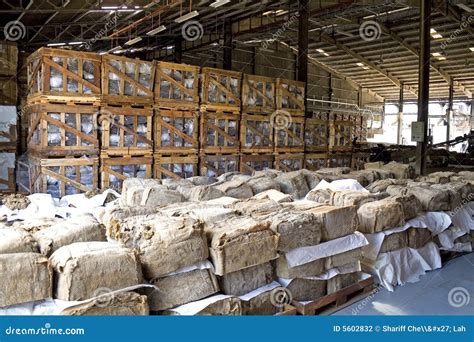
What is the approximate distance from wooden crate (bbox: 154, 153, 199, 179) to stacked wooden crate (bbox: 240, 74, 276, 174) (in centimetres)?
172

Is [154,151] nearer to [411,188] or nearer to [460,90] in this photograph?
[411,188]

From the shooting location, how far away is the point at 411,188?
8.14 m

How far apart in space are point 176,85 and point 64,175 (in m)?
3.71

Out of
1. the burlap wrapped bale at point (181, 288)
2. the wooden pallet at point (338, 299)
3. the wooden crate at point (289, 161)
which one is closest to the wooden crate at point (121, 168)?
the wooden crate at point (289, 161)

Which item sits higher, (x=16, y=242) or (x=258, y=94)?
(x=258, y=94)

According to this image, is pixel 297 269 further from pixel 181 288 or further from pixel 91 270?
pixel 91 270

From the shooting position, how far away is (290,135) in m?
14.0

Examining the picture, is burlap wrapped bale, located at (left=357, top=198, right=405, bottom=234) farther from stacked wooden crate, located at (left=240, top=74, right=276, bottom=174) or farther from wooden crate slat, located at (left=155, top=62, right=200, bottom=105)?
stacked wooden crate, located at (left=240, top=74, right=276, bottom=174)

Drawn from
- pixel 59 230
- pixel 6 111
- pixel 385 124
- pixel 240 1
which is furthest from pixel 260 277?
pixel 385 124

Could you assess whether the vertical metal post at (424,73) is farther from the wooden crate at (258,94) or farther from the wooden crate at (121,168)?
the wooden crate at (121,168)

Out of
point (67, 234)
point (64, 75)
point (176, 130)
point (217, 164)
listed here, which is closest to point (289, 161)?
point (217, 164)

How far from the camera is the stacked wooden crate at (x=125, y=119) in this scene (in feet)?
33.2

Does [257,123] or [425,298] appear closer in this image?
[425,298]

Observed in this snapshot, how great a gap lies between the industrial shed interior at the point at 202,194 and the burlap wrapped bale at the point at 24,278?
0.01m
